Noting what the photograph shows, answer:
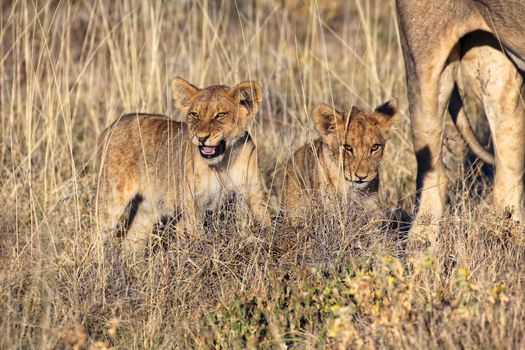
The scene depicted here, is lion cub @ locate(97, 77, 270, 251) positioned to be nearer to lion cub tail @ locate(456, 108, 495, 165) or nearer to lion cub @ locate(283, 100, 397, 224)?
lion cub @ locate(283, 100, 397, 224)

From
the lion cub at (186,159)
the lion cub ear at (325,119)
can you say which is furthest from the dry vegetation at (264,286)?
the lion cub at (186,159)

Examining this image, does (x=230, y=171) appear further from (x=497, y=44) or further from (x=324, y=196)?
(x=497, y=44)

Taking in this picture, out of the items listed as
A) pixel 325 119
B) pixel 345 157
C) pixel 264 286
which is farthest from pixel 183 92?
pixel 264 286

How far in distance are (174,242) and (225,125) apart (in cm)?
66

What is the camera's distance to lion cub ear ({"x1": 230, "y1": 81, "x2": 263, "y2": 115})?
518 cm

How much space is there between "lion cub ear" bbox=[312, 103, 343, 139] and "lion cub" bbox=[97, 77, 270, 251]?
0.33m

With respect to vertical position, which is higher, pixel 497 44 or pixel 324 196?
pixel 497 44

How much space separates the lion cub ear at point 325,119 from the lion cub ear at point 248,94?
0.32 meters

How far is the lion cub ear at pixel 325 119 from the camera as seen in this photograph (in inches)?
209

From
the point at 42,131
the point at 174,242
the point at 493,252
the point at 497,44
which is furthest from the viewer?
the point at 42,131

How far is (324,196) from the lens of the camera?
518 cm

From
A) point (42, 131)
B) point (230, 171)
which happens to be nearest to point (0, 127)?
point (42, 131)

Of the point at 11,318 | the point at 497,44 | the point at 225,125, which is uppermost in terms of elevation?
the point at 497,44

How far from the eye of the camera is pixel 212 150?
5.11 meters
